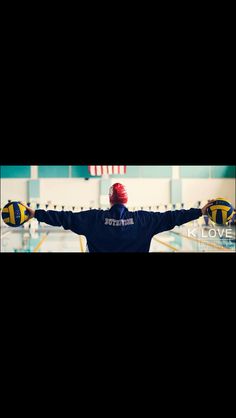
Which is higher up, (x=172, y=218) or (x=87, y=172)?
(x=87, y=172)

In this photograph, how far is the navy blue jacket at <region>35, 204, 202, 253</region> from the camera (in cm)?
283

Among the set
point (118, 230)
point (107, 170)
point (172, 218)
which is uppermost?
point (107, 170)

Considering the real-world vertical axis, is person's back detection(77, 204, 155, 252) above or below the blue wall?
below

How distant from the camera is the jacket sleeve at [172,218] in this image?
286 cm

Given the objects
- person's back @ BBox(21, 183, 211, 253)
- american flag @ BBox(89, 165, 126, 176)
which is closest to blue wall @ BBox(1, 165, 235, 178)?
american flag @ BBox(89, 165, 126, 176)

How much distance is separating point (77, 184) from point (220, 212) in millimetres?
2897

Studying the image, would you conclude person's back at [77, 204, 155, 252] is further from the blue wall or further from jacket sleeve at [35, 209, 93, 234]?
the blue wall

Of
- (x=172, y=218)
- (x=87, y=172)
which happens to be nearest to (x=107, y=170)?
(x=87, y=172)

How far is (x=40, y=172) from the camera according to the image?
12.8 feet

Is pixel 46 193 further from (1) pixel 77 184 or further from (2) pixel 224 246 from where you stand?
(2) pixel 224 246

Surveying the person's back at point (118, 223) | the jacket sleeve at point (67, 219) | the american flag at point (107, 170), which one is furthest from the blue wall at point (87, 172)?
the jacket sleeve at point (67, 219)

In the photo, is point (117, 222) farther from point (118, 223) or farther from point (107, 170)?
point (107, 170)

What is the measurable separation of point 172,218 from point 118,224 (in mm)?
477

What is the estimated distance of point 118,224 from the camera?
2822 mm
